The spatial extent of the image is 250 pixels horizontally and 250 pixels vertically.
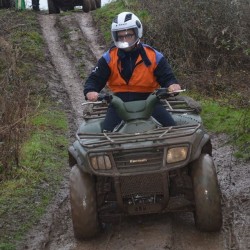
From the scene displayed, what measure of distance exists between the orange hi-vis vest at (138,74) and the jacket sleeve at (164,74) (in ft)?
0.15

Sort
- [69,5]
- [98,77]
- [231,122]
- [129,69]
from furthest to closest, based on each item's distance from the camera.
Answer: [69,5] < [231,122] < [98,77] < [129,69]

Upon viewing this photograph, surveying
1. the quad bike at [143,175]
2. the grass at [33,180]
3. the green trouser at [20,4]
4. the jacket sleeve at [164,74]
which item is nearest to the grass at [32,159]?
the grass at [33,180]

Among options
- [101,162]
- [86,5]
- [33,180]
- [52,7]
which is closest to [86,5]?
[86,5]

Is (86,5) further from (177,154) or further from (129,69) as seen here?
(177,154)

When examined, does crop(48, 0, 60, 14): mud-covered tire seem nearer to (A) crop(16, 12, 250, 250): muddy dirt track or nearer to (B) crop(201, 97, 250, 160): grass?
(B) crop(201, 97, 250, 160): grass

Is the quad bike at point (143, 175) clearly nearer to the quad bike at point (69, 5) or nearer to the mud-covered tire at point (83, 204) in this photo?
the mud-covered tire at point (83, 204)

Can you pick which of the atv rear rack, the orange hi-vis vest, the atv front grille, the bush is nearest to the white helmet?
the orange hi-vis vest

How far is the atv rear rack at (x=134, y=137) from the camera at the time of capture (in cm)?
496

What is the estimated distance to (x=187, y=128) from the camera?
17.0 feet

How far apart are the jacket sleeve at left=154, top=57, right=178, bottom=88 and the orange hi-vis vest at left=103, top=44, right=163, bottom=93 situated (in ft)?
0.15

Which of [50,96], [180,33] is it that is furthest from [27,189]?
[180,33]

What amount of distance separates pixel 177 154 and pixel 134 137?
42cm

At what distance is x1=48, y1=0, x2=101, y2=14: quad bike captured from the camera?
20.9 metres

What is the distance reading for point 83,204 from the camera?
5.12 m
